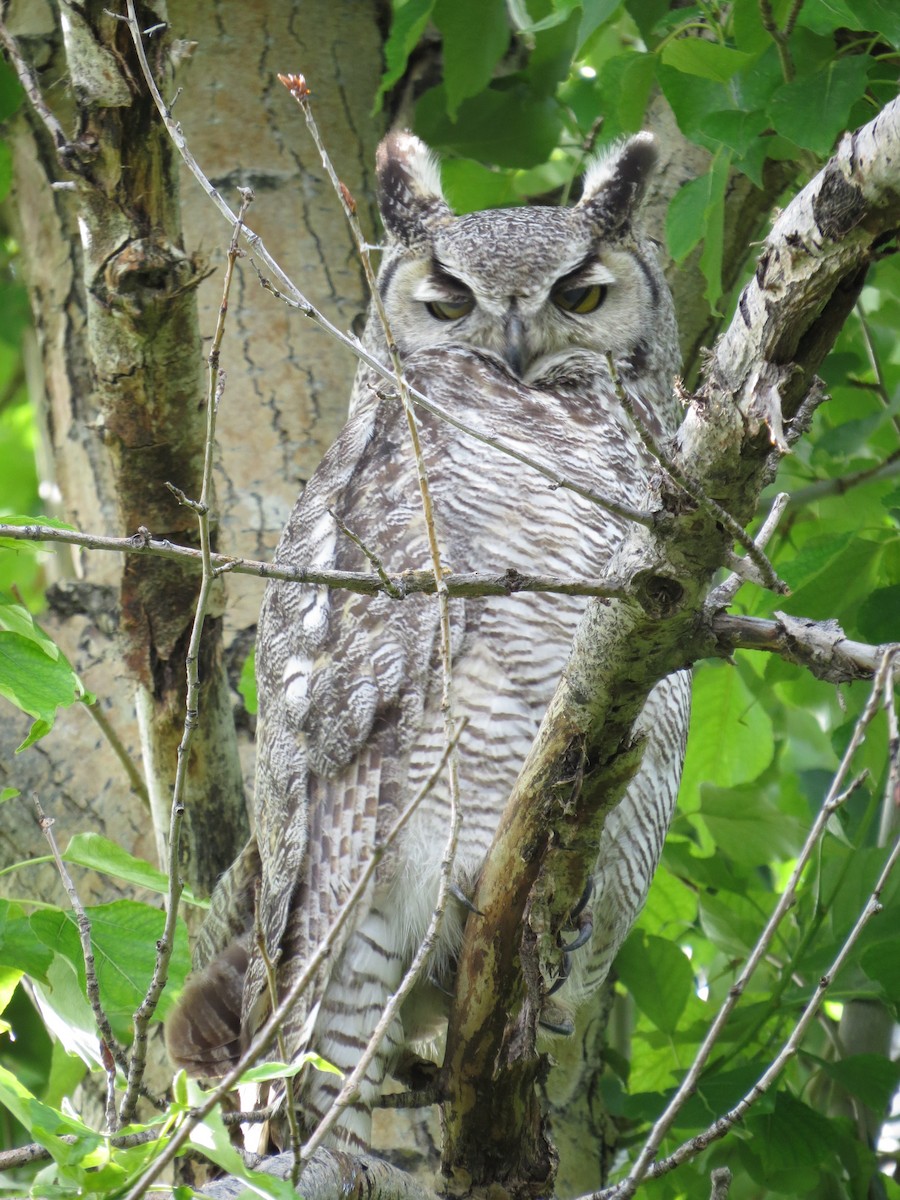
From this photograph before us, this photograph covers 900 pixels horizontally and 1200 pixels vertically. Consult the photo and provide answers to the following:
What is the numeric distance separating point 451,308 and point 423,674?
0.92 metres

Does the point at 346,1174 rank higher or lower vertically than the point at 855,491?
lower

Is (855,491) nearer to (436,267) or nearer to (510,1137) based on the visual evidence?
(436,267)

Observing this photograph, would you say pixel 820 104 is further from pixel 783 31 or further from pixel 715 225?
pixel 715 225

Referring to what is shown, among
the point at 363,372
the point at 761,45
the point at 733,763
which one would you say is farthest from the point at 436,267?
the point at 733,763

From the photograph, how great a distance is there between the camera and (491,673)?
2.12 meters

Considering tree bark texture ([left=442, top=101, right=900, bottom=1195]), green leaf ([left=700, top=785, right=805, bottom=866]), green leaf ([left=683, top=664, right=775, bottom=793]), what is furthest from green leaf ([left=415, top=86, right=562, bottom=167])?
tree bark texture ([left=442, top=101, right=900, bottom=1195])

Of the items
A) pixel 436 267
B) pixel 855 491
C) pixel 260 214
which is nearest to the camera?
pixel 436 267

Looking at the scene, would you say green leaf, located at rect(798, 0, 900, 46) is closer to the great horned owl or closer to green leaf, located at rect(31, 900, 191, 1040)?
the great horned owl

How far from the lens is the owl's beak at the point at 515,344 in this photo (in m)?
2.53

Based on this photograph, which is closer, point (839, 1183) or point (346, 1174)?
point (346, 1174)

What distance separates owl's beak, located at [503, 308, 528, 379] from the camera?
8.29 feet

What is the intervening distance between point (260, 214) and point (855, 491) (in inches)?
59.8

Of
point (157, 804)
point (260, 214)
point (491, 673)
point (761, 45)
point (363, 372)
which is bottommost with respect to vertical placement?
point (157, 804)

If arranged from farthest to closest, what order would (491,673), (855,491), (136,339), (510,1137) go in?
1. (855,491)
2. (491,673)
3. (510,1137)
4. (136,339)
